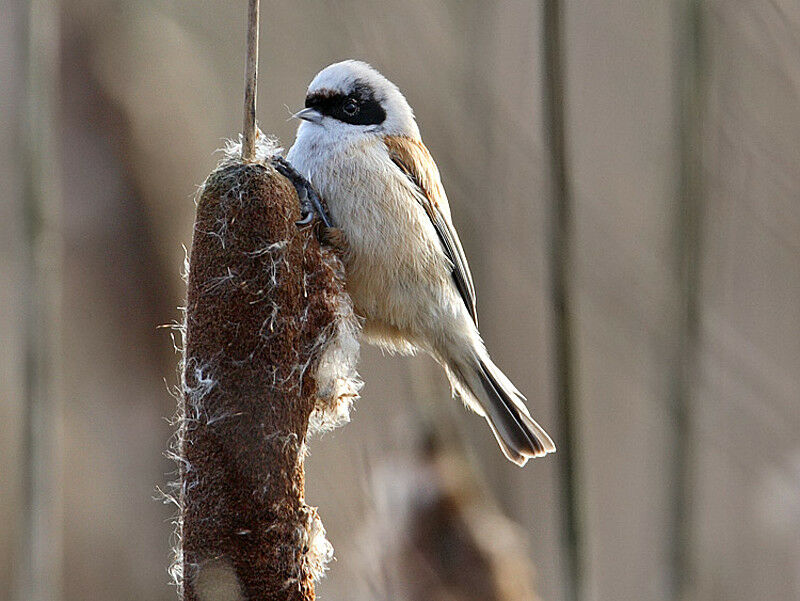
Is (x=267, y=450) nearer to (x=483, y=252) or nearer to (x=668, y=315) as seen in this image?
(x=668, y=315)

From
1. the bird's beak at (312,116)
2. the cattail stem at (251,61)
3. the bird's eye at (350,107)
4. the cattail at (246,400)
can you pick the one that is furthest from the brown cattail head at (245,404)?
the bird's eye at (350,107)

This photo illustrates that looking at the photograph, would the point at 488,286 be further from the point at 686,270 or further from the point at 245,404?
the point at 245,404

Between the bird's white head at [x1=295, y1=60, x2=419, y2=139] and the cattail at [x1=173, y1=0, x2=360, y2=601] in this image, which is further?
the bird's white head at [x1=295, y1=60, x2=419, y2=139]

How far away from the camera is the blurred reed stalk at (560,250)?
1427mm

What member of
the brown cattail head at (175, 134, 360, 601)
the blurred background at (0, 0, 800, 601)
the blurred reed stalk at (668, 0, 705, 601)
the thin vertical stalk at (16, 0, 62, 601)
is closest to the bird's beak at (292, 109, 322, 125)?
the blurred background at (0, 0, 800, 601)

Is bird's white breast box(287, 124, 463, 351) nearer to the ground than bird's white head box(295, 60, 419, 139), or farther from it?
nearer to the ground

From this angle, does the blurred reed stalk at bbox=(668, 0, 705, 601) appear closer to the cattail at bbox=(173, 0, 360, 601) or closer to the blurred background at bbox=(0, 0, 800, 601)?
the blurred background at bbox=(0, 0, 800, 601)

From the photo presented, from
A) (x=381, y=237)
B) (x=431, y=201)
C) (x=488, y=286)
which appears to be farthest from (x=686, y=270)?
(x=488, y=286)

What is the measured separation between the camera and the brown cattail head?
3.87 ft

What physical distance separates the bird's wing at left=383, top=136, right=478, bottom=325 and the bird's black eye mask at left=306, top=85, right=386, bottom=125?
2.6 inches

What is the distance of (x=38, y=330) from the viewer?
1.59 m

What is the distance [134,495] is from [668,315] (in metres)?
1.65

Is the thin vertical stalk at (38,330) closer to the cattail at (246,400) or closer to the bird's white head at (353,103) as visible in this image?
the cattail at (246,400)

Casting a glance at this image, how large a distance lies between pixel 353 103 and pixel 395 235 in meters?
0.35
